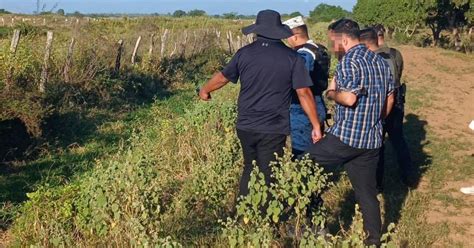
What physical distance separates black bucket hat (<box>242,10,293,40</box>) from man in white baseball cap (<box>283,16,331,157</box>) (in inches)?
17.3

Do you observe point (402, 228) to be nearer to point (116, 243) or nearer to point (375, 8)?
point (116, 243)

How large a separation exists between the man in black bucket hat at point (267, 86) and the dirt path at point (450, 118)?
1.78 m

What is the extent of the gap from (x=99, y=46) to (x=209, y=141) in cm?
677

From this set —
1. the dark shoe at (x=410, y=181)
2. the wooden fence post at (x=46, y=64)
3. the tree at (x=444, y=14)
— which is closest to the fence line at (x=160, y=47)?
the wooden fence post at (x=46, y=64)

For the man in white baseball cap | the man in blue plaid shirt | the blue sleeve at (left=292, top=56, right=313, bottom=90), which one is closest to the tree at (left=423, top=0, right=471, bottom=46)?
the man in white baseball cap

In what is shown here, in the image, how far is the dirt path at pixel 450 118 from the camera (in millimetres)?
5695

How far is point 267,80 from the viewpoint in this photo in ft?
14.1

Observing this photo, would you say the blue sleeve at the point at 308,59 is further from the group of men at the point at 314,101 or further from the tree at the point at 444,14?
the tree at the point at 444,14

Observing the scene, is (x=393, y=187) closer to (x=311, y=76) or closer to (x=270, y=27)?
(x=311, y=76)

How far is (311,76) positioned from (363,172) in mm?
1020

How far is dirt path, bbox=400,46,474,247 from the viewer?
5695mm

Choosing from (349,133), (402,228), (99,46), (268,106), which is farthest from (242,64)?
(99,46)

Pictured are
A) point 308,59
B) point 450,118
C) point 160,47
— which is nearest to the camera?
point 308,59

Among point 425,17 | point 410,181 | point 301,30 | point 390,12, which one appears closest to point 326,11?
point 390,12
